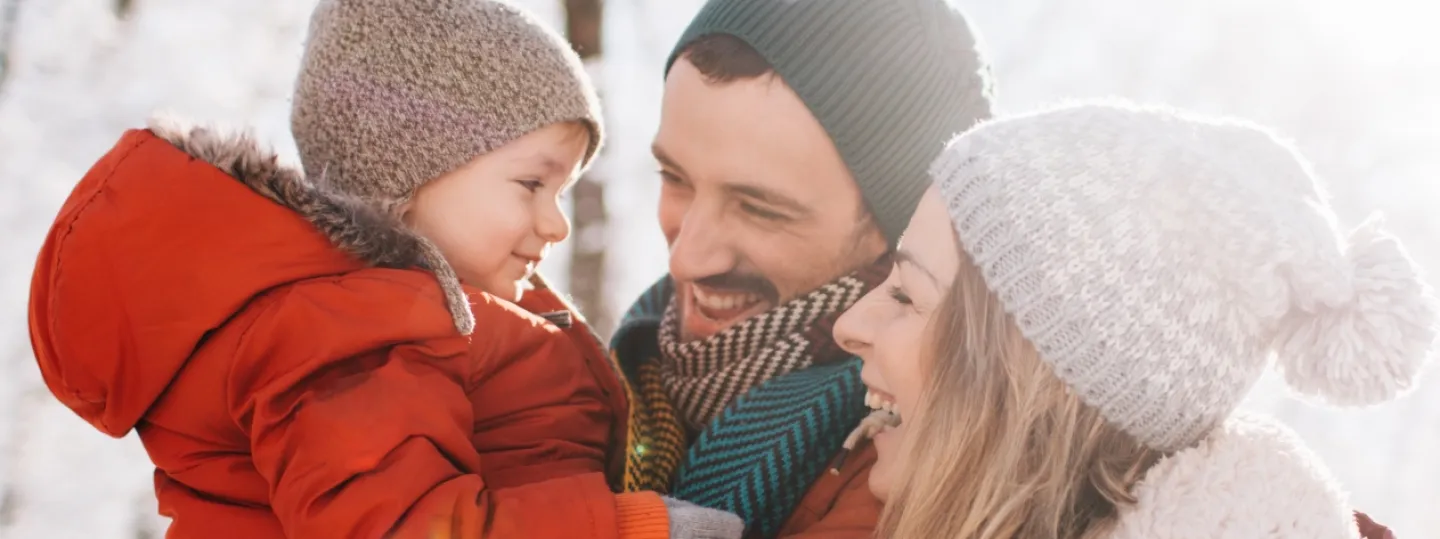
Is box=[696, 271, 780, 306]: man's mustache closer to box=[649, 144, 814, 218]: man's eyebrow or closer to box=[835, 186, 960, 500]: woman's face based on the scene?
box=[649, 144, 814, 218]: man's eyebrow

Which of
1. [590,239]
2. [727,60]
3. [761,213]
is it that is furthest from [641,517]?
[590,239]

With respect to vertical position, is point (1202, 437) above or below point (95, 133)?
above

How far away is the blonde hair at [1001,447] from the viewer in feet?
5.18

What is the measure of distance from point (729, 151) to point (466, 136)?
20.2 inches

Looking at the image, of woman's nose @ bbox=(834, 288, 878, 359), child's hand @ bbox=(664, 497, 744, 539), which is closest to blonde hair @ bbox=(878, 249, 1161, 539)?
woman's nose @ bbox=(834, 288, 878, 359)

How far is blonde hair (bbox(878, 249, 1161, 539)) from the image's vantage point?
1.58m

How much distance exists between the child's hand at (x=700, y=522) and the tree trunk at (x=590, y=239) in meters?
2.70

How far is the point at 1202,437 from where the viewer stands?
161 centimetres

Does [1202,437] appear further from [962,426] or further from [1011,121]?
[1011,121]

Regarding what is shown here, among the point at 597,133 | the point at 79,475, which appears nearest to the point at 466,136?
the point at 597,133

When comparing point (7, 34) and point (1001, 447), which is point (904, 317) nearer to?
point (1001, 447)

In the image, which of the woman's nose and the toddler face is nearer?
the woman's nose

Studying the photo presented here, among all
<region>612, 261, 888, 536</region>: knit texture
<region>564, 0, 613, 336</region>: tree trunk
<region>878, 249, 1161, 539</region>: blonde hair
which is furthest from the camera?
<region>564, 0, 613, 336</region>: tree trunk

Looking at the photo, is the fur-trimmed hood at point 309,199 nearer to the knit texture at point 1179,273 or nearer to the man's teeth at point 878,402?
the man's teeth at point 878,402
